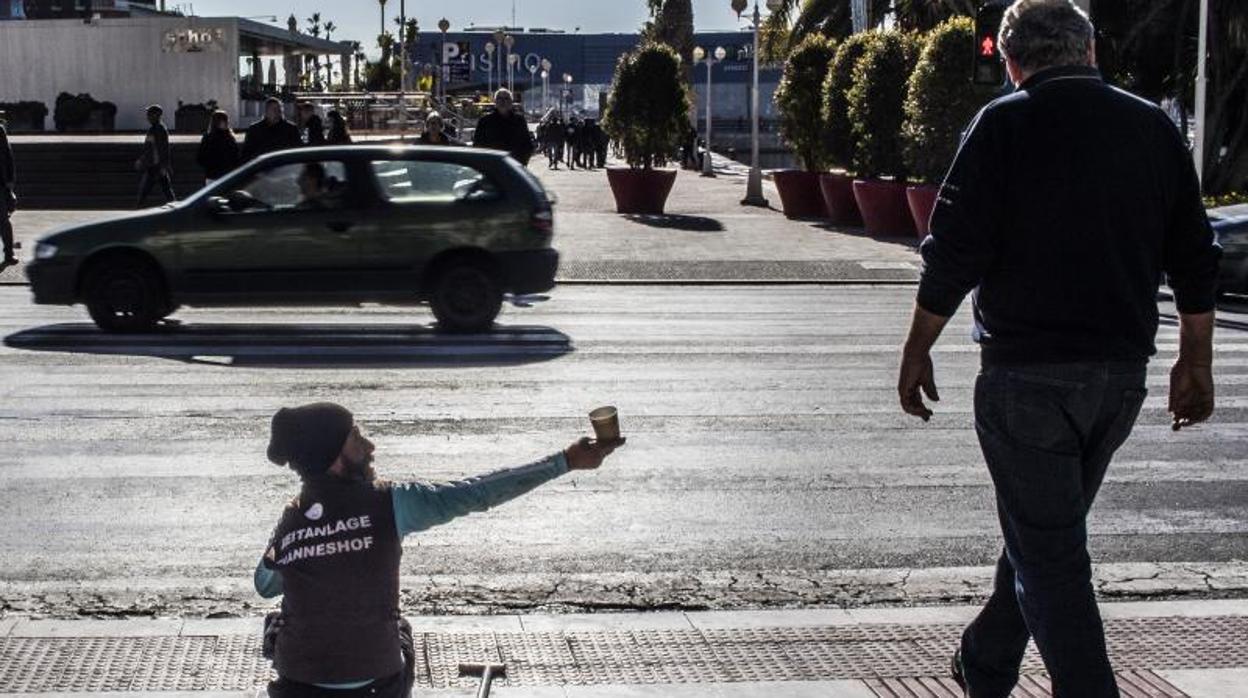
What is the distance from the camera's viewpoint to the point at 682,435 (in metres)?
10.7

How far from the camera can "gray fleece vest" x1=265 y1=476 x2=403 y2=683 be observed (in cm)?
424

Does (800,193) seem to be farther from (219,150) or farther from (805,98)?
(219,150)

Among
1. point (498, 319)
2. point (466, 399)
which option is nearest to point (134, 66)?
point (498, 319)

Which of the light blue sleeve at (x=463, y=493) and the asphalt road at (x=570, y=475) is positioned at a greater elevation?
the light blue sleeve at (x=463, y=493)

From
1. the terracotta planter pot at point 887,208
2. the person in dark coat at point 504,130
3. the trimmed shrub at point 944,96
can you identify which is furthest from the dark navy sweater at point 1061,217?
the terracotta planter pot at point 887,208

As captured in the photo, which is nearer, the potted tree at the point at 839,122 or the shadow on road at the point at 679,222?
the shadow on road at the point at 679,222

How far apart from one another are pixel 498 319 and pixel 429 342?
209 cm

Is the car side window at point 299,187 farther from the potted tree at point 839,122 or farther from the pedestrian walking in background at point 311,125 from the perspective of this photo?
the potted tree at point 839,122

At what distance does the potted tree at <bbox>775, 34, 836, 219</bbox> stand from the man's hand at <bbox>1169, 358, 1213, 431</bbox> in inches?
1046

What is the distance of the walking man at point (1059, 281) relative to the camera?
186 inches

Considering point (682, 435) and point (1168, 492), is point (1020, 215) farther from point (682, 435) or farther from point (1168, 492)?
point (682, 435)

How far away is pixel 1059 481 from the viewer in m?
4.74

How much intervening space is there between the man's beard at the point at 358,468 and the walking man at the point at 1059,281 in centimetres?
144

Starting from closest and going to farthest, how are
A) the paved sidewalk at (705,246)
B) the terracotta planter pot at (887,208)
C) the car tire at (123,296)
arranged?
the car tire at (123,296) → the paved sidewalk at (705,246) → the terracotta planter pot at (887,208)
